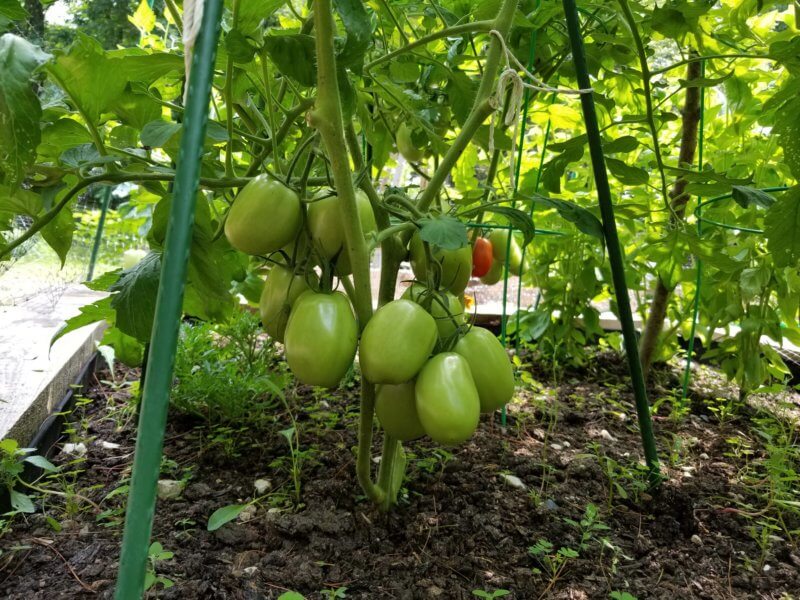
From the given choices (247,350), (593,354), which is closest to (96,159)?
(247,350)

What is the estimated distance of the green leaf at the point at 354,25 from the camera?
2.40 feet

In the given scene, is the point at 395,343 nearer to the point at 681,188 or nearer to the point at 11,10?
the point at 11,10

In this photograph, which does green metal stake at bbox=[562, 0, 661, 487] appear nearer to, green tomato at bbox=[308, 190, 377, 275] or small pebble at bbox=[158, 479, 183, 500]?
green tomato at bbox=[308, 190, 377, 275]

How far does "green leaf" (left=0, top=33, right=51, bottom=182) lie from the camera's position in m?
0.55

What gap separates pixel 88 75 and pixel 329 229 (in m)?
0.36

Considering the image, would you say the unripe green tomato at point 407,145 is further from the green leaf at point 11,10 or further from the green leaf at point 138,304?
the green leaf at point 11,10

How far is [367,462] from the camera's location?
3.70 ft

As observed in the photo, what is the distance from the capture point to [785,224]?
3.41 ft

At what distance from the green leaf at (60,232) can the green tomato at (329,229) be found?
0.39 meters

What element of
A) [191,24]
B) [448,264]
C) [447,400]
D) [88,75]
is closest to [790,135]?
[448,264]

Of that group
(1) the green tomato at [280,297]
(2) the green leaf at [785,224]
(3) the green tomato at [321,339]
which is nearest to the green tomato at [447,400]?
(3) the green tomato at [321,339]

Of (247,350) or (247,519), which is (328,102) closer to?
(247,519)

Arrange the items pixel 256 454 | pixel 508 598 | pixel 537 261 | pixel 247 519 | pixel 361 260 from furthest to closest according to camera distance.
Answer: pixel 537 261, pixel 256 454, pixel 247 519, pixel 508 598, pixel 361 260

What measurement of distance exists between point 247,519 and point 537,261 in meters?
1.56
